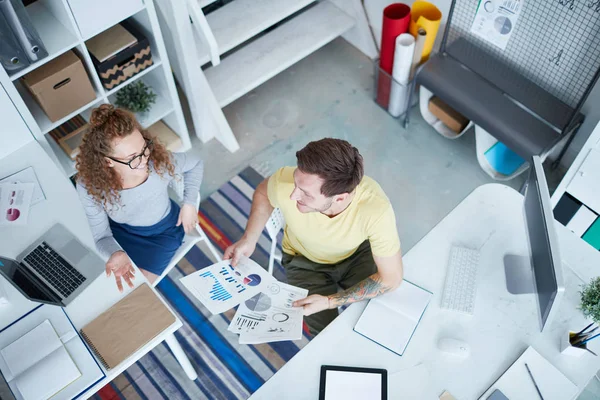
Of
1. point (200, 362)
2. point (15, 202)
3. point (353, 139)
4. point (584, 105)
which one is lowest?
point (200, 362)

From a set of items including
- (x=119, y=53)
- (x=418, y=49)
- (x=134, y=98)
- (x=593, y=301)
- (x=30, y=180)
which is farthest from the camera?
(x=418, y=49)

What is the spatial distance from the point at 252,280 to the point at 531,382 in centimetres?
100

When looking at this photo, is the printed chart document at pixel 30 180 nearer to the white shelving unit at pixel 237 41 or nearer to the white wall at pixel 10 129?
the white wall at pixel 10 129

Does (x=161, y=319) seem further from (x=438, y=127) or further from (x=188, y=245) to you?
(x=438, y=127)

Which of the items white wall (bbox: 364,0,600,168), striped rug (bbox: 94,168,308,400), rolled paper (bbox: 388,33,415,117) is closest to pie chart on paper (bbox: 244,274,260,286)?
striped rug (bbox: 94,168,308,400)

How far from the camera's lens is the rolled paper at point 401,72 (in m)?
3.06

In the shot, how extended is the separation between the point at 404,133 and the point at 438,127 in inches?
8.3

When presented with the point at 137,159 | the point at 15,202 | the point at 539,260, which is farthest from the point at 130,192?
the point at 539,260

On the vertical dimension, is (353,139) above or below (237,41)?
below

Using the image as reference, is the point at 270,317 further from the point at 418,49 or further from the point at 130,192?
the point at 418,49

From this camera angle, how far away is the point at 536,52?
9.21 ft

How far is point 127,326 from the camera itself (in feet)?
6.16

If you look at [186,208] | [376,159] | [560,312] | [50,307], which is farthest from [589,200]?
[50,307]

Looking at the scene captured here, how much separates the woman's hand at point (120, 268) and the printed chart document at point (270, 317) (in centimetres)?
43
